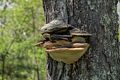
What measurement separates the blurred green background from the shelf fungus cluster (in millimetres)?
9881

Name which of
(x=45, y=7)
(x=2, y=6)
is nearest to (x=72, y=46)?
(x=45, y=7)

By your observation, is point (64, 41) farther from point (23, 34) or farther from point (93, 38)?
point (23, 34)

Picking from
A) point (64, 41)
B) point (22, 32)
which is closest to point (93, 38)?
point (64, 41)

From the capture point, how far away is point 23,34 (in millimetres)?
12820

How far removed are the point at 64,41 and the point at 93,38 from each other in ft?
0.47

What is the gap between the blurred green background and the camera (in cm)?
1191

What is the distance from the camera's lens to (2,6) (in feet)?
41.5

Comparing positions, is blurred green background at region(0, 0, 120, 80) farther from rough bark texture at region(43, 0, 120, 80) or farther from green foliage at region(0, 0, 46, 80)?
rough bark texture at region(43, 0, 120, 80)

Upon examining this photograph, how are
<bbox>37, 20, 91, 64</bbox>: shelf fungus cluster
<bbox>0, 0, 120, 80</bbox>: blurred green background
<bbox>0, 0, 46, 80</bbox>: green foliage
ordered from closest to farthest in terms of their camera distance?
<bbox>37, 20, 91, 64</bbox>: shelf fungus cluster, <bbox>0, 0, 46, 80</bbox>: green foliage, <bbox>0, 0, 120, 80</bbox>: blurred green background

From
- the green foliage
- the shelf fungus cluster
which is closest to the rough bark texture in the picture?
the shelf fungus cluster

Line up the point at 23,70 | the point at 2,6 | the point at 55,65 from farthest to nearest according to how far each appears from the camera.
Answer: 1. the point at 2,6
2. the point at 23,70
3. the point at 55,65

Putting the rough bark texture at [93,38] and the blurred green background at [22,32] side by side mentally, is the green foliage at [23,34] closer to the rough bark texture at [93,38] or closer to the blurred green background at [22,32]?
the blurred green background at [22,32]

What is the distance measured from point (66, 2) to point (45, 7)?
128mm

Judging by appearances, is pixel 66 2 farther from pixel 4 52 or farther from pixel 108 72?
pixel 4 52
